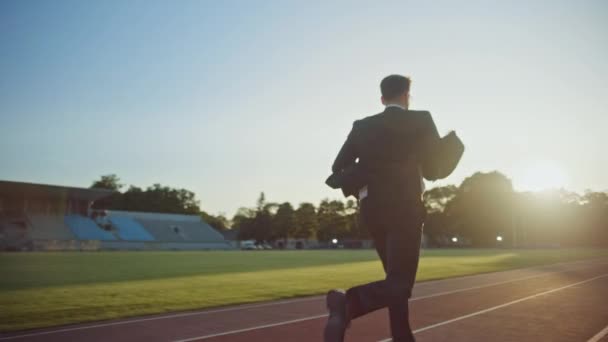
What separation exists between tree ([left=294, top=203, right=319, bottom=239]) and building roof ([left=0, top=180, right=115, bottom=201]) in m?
65.3

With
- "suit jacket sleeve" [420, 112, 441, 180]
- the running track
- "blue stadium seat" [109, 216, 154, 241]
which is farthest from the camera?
"blue stadium seat" [109, 216, 154, 241]

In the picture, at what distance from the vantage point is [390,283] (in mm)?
3020

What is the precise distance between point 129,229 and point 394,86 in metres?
78.0

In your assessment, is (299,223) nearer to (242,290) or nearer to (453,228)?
(453,228)

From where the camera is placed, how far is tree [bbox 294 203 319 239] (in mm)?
127375

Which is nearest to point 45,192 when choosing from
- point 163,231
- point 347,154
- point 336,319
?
point 163,231

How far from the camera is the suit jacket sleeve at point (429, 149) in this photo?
3127 millimetres

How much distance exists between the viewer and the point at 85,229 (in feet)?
212

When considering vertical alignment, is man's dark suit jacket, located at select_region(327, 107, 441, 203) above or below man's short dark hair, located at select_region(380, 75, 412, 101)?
below

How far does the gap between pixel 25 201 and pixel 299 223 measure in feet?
246

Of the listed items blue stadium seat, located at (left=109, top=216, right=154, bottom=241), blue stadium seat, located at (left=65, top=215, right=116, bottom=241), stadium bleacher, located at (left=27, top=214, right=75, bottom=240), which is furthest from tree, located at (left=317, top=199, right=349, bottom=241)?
stadium bleacher, located at (left=27, top=214, right=75, bottom=240)

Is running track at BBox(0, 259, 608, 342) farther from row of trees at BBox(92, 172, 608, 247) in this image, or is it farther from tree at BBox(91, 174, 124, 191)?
tree at BBox(91, 174, 124, 191)

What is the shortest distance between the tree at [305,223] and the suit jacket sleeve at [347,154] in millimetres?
123871

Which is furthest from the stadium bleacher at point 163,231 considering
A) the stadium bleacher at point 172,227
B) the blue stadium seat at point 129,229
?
the blue stadium seat at point 129,229
